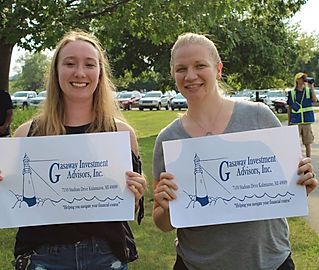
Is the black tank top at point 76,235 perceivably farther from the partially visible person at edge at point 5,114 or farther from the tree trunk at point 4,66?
the tree trunk at point 4,66

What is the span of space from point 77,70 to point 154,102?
40.3m

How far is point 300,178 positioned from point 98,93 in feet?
3.58

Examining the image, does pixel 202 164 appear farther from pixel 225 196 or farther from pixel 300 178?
pixel 300 178

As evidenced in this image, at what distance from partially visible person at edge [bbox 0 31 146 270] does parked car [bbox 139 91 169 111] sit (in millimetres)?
40171

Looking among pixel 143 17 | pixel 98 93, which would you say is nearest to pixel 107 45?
pixel 143 17

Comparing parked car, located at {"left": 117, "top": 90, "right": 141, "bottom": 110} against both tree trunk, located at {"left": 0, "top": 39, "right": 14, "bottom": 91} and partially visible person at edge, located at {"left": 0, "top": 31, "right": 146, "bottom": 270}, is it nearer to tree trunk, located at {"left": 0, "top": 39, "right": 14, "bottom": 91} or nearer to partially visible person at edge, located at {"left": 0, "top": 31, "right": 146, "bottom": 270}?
tree trunk, located at {"left": 0, "top": 39, "right": 14, "bottom": 91}

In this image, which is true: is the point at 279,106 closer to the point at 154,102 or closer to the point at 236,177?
the point at 154,102

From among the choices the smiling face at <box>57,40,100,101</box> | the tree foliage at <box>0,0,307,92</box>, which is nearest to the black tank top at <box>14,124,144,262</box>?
the smiling face at <box>57,40,100,101</box>

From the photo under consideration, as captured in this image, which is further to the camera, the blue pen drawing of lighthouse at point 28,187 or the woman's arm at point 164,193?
the blue pen drawing of lighthouse at point 28,187

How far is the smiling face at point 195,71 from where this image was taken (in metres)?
2.56

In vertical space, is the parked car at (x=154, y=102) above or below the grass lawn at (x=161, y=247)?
above

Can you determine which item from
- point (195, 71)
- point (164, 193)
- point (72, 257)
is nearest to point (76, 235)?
point (72, 257)

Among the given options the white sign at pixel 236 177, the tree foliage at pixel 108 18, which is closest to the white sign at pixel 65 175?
the white sign at pixel 236 177

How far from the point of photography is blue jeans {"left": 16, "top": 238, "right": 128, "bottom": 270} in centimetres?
254
